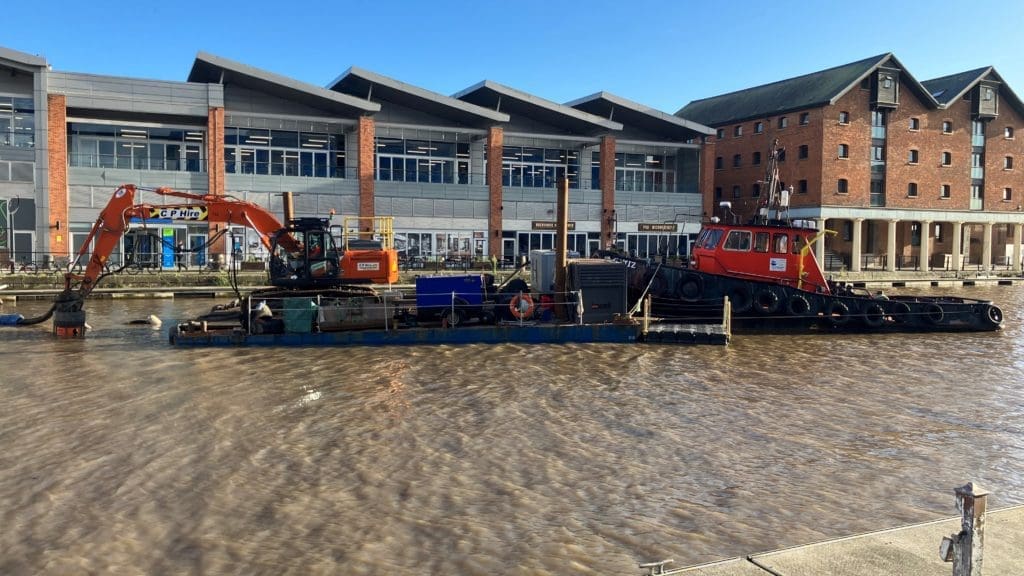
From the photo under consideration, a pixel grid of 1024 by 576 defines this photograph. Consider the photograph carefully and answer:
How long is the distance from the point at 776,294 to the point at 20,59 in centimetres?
3305

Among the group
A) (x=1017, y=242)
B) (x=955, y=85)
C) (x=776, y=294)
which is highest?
(x=955, y=85)

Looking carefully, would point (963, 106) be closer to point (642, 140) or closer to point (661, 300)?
point (642, 140)

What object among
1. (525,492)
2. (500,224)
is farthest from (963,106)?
(525,492)

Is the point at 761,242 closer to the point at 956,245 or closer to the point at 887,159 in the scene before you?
the point at 887,159

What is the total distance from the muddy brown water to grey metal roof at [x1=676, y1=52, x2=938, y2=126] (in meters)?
33.2

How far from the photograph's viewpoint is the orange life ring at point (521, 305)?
17.5 metres

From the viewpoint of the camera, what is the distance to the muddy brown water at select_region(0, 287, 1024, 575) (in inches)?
248

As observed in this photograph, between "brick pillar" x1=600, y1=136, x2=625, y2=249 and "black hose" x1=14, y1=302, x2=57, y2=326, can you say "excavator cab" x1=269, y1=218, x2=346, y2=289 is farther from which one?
"brick pillar" x1=600, y1=136, x2=625, y2=249

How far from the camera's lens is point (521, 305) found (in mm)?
17484

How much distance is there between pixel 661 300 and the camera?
20125 millimetres

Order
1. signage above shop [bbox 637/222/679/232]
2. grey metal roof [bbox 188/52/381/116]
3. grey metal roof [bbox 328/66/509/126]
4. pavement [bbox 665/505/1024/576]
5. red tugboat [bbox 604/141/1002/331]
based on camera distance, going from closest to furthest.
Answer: pavement [bbox 665/505/1024/576] → red tugboat [bbox 604/141/1002/331] → grey metal roof [bbox 188/52/381/116] → grey metal roof [bbox 328/66/509/126] → signage above shop [bbox 637/222/679/232]

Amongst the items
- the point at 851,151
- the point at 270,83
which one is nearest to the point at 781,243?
the point at 270,83

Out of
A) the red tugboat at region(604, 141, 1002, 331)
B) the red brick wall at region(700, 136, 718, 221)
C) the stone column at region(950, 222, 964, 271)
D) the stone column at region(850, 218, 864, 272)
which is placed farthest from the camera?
the stone column at region(950, 222, 964, 271)

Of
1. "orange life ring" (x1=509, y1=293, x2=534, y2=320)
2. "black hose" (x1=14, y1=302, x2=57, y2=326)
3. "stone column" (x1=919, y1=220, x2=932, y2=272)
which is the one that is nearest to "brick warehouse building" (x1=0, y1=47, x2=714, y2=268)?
"black hose" (x1=14, y1=302, x2=57, y2=326)
